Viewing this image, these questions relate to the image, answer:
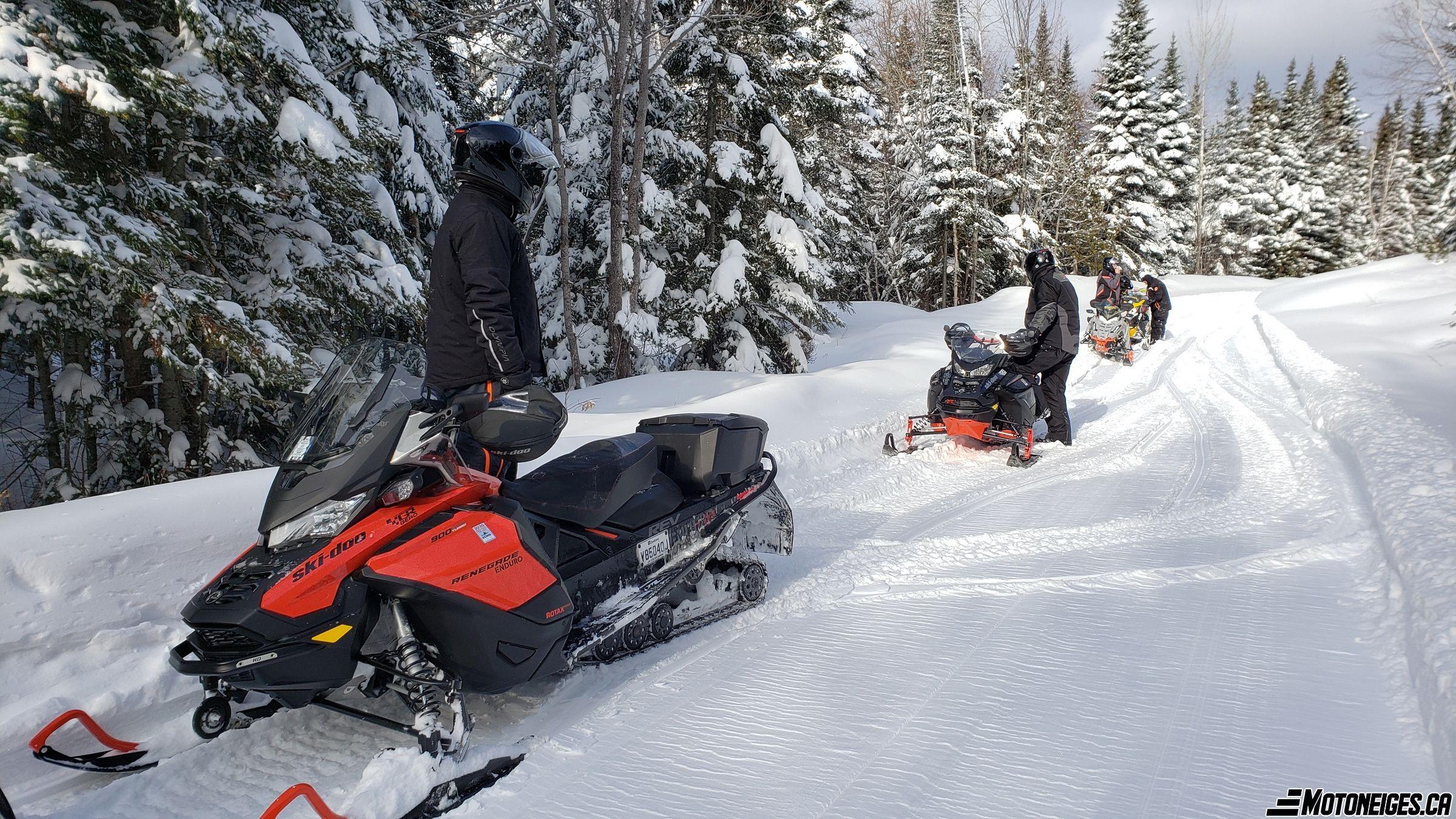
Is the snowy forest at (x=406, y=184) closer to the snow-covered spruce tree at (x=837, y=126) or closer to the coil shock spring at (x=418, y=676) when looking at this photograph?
the snow-covered spruce tree at (x=837, y=126)

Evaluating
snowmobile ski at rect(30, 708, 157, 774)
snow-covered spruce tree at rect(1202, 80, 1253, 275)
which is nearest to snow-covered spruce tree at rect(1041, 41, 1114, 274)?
snow-covered spruce tree at rect(1202, 80, 1253, 275)

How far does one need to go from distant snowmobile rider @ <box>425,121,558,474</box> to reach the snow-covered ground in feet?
4.11

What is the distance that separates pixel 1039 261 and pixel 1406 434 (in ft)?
10.5

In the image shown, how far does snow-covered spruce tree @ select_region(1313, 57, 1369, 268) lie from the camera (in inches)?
1700

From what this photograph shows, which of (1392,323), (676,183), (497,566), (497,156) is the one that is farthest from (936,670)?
(1392,323)

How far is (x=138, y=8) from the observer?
5.95 metres

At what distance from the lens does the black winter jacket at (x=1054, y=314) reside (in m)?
7.54

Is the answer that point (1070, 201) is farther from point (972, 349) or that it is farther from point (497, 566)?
point (497, 566)

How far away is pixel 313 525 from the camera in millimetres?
2465

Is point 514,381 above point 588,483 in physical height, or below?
above

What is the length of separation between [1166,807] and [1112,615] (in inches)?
56.5

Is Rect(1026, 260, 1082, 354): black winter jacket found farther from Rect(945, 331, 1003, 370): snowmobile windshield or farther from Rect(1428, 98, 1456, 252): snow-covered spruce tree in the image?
Rect(1428, 98, 1456, 252): snow-covered spruce tree

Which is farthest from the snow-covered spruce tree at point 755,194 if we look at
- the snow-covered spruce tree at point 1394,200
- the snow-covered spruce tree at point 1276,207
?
the snow-covered spruce tree at point 1394,200

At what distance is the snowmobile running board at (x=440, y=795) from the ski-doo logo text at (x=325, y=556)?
22.9 inches
